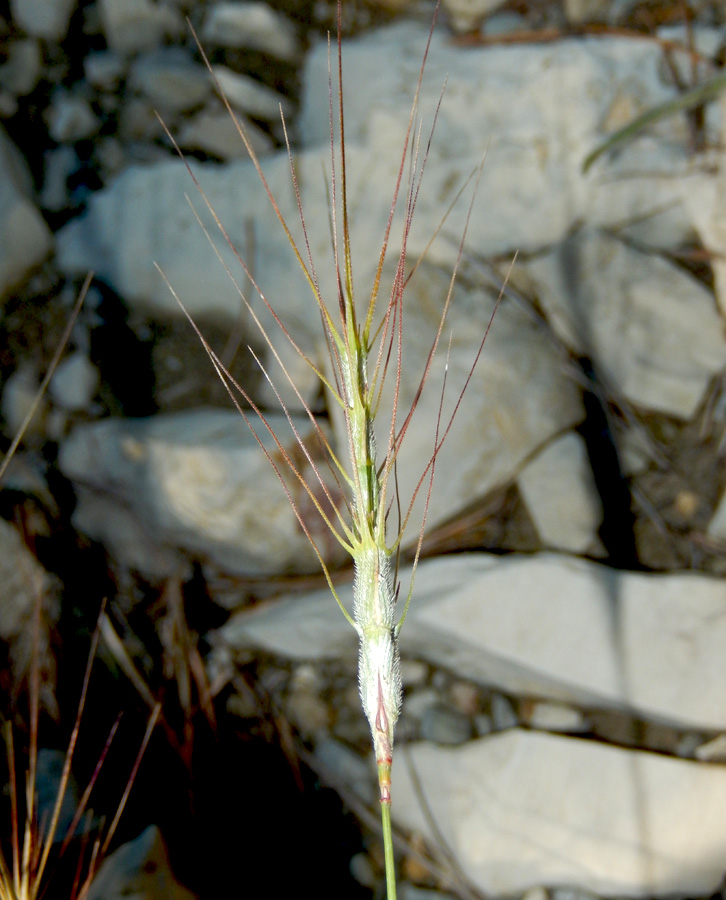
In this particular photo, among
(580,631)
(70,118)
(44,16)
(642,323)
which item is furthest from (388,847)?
(44,16)

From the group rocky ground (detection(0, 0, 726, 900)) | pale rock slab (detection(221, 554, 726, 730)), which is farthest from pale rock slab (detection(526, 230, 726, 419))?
pale rock slab (detection(221, 554, 726, 730))

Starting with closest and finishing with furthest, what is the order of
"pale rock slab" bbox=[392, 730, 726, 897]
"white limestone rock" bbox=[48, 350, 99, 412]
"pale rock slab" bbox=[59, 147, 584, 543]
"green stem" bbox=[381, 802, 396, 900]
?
1. "green stem" bbox=[381, 802, 396, 900]
2. "pale rock slab" bbox=[392, 730, 726, 897]
3. "pale rock slab" bbox=[59, 147, 584, 543]
4. "white limestone rock" bbox=[48, 350, 99, 412]

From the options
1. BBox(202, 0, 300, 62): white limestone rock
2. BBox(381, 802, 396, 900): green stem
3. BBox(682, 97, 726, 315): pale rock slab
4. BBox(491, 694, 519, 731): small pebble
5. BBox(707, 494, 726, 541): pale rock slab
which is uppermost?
BBox(202, 0, 300, 62): white limestone rock

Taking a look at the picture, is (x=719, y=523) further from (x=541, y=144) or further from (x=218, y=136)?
(x=218, y=136)

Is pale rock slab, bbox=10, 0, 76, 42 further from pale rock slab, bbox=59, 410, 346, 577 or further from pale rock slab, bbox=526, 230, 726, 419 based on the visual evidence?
pale rock slab, bbox=526, 230, 726, 419

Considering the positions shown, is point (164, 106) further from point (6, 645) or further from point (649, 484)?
point (649, 484)

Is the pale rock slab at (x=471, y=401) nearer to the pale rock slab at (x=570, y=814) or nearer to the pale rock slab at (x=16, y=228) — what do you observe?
the pale rock slab at (x=570, y=814)
